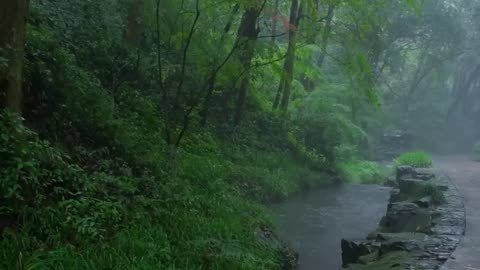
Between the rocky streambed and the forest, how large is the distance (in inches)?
53.1

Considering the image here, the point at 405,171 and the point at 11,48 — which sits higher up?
the point at 11,48

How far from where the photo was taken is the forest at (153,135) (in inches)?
222

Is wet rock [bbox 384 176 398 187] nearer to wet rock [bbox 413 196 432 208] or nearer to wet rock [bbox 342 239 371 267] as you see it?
wet rock [bbox 413 196 432 208]

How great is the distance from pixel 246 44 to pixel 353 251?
4.53m

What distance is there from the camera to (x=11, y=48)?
561 cm

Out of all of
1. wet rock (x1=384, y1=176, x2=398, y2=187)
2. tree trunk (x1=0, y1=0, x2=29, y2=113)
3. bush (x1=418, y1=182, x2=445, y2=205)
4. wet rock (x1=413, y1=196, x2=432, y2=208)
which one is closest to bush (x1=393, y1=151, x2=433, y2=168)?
wet rock (x1=384, y1=176, x2=398, y2=187)

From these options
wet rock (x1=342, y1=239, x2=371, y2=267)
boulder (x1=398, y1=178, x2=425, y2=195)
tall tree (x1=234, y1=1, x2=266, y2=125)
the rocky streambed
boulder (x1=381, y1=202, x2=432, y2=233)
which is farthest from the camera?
boulder (x1=398, y1=178, x2=425, y2=195)

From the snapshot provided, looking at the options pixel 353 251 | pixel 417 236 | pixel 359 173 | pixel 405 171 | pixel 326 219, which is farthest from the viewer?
pixel 359 173

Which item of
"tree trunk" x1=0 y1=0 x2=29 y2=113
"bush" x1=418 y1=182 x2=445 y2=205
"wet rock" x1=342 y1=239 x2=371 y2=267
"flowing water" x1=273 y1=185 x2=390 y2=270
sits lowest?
"flowing water" x1=273 y1=185 x2=390 y2=270

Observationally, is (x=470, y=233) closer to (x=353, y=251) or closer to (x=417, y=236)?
(x=417, y=236)

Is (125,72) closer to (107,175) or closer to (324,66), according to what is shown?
(107,175)

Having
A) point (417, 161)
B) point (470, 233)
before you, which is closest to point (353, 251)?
point (470, 233)

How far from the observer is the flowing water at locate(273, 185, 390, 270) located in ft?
32.7

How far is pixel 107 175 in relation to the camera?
723 centimetres
